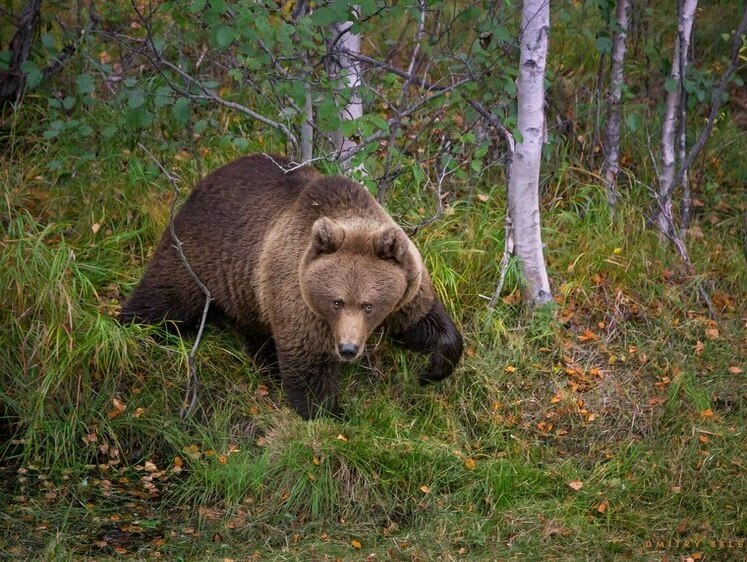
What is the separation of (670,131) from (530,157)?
Answer: 1.61 meters

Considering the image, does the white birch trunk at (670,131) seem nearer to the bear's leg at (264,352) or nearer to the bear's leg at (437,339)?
the bear's leg at (437,339)

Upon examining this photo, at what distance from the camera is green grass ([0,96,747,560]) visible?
5.75m

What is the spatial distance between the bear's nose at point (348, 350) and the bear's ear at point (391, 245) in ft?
2.04

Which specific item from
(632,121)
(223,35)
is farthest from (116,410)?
(632,121)

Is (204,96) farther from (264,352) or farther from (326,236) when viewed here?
(264,352)

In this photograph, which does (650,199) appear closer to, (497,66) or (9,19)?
(497,66)

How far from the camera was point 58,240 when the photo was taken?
24.6 ft

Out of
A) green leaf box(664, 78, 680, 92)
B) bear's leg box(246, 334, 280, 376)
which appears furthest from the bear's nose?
green leaf box(664, 78, 680, 92)

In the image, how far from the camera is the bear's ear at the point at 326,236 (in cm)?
600

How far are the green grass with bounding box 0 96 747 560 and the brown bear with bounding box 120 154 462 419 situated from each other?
0.78ft

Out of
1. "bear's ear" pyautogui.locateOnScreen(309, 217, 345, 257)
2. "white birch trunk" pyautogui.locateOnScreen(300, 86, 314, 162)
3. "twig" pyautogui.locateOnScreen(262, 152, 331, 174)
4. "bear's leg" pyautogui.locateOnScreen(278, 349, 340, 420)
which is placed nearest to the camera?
"bear's ear" pyautogui.locateOnScreen(309, 217, 345, 257)

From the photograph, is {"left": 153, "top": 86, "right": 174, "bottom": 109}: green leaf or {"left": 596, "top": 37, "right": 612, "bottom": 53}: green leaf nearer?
{"left": 153, "top": 86, "right": 174, "bottom": 109}: green leaf

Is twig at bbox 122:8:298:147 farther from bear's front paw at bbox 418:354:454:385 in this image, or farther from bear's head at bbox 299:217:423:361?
bear's front paw at bbox 418:354:454:385

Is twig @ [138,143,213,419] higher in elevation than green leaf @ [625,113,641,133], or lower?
lower
